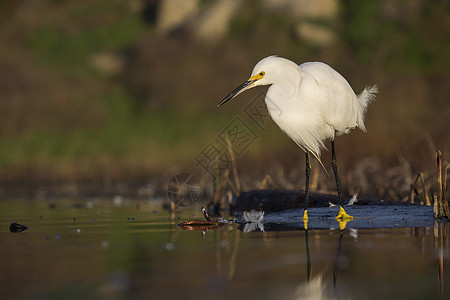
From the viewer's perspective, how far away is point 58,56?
2792 centimetres

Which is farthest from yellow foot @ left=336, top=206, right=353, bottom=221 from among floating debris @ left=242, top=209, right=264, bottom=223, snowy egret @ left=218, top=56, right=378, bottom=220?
floating debris @ left=242, top=209, right=264, bottom=223

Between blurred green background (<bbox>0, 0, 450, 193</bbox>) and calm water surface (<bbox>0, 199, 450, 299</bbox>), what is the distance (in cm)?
562

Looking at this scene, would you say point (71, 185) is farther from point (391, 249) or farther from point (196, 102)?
point (391, 249)

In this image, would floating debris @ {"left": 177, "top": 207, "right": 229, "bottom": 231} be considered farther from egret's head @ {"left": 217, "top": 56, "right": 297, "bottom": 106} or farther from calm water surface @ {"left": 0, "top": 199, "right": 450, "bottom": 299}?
egret's head @ {"left": 217, "top": 56, "right": 297, "bottom": 106}

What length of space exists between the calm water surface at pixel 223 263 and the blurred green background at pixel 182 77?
18.4 ft

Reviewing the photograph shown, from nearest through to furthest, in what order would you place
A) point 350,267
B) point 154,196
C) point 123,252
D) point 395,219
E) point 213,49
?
point 350,267
point 123,252
point 395,219
point 154,196
point 213,49

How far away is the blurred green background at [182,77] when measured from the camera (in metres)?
17.7

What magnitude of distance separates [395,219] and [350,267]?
125 inches

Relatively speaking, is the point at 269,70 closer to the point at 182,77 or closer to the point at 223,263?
the point at 223,263

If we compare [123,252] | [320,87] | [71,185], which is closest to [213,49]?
[71,185]

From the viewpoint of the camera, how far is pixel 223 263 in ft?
16.3

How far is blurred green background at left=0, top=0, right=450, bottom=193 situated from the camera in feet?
57.9

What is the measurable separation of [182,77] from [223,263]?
19.7 metres

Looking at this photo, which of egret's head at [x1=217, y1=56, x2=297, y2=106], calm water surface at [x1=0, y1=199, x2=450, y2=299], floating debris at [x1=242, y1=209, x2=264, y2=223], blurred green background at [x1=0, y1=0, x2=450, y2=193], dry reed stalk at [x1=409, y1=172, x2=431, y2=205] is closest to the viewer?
calm water surface at [x1=0, y1=199, x2=450, y2=299]
